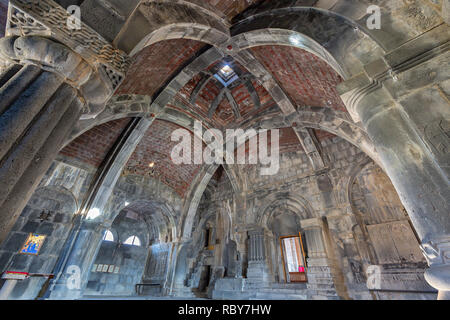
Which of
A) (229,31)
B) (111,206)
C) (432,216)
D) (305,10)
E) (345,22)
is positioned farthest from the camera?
(111,206)

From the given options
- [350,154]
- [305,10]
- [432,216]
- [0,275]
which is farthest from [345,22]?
[0,275]

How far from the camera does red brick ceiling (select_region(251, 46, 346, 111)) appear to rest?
4.55 metres

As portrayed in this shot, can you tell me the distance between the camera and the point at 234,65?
673 centimetres

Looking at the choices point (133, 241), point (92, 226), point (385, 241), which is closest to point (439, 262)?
point (385, 241)

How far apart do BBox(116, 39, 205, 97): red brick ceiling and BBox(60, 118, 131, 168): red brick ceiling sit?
1.60m

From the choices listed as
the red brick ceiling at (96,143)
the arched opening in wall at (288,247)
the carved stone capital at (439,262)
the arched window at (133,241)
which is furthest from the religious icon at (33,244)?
the carved stone capital at (439,262)

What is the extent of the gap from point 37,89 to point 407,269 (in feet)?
25.2

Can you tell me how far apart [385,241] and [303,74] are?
4980mm

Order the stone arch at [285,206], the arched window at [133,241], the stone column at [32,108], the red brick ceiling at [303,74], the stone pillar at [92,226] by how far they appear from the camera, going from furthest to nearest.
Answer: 1. the arched window at [133,241]
2. the stone arch at [285,206]
3. the stone pillar at [92,226]
4. the red brick ceiling at [303,74]
5. the stone column at [32,108]

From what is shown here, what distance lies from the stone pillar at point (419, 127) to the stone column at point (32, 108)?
3156mm

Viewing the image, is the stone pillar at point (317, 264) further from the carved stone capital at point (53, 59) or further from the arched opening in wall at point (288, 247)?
the carved stone capital at point (53, 59)

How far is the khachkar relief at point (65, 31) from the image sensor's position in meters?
1.98

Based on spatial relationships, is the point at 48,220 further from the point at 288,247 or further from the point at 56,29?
the point at 288,247
